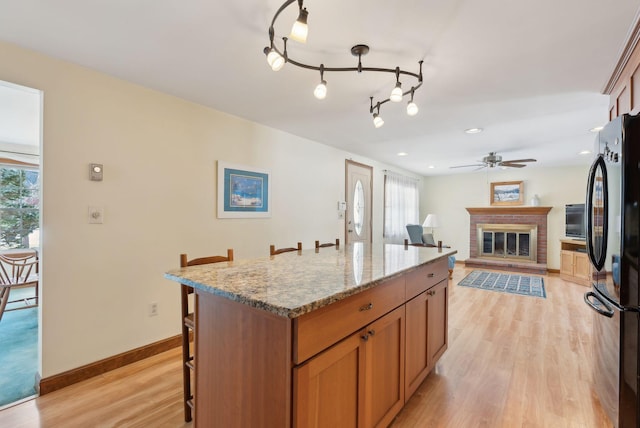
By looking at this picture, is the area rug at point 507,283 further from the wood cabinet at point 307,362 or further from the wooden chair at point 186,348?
the wooden chair at point 186,348

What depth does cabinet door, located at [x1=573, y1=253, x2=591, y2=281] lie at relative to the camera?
5145mm

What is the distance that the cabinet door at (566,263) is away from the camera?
5457 mm

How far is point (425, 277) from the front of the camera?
6.50ft

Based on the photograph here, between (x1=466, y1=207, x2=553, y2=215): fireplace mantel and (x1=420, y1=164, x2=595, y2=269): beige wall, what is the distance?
0.56 ft

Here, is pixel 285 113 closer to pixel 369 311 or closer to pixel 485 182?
pixel 369 311

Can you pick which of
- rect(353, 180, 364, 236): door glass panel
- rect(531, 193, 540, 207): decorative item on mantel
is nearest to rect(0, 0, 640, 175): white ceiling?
rect(353, 180, 364, 236): door glass panel

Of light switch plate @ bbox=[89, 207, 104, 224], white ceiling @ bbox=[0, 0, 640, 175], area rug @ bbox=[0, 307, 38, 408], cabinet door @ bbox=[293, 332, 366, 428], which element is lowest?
area rug @ bbox=[0, 307, 38, 408]

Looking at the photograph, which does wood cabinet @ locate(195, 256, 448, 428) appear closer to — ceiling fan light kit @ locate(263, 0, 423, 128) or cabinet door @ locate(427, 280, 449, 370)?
cabinet door @ locate(427, 280, 449, 370)

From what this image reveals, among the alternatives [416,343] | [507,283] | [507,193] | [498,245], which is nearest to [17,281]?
[416,343]

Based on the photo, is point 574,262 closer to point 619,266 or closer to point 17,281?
point 619,266

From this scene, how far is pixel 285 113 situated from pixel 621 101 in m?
2.66

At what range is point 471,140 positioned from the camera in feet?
13.3

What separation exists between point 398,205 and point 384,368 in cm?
519

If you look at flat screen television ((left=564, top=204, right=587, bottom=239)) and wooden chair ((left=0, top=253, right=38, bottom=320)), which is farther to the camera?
flat screen television ((left=564, top=204, right=587, bottom=239))
